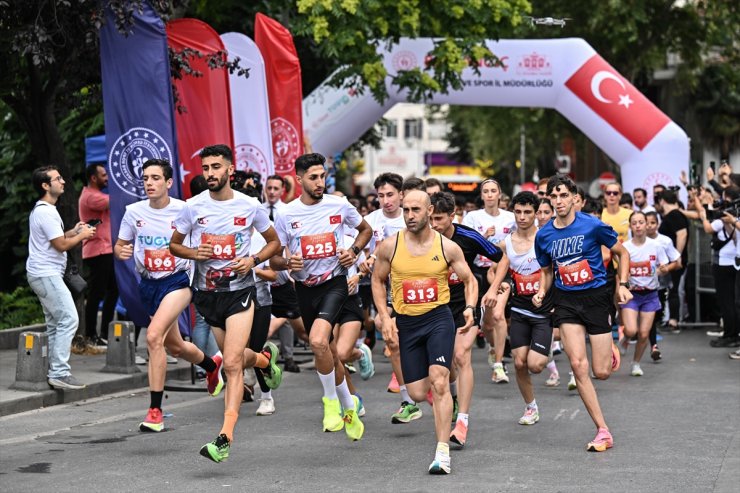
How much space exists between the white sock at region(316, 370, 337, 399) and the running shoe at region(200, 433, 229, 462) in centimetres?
162

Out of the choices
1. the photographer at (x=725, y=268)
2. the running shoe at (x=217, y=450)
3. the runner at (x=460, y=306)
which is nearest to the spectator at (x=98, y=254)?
the runner at (x=460, y=306)

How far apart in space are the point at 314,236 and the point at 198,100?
540 cm

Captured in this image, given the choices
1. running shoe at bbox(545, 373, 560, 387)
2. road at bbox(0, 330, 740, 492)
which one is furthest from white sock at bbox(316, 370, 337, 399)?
running shoe at bbox(545, 373, 560, 387)

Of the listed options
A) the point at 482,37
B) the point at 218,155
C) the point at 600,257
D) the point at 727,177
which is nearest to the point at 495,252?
the point at 600,257

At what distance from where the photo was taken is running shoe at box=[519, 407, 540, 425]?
34.1 ft

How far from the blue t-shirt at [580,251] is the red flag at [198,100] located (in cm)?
593

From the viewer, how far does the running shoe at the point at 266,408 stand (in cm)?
1102

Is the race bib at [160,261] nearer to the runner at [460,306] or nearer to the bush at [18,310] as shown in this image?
the runner at [460,306]

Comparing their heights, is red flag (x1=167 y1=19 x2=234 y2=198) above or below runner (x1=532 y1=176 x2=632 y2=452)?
above

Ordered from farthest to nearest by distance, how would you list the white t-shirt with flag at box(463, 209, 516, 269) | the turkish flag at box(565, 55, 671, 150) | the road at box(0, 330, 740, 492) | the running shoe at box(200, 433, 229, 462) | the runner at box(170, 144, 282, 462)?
the turkish flag at box(565, 55, 671, 150) → the white t-shirt with flag at box(463, 209, 516, 269) → the runner at box(170, 144, 282, 462) → the running shoe at box(200, 433, 229, 462) → the road at box(0, 330, 740, 492)

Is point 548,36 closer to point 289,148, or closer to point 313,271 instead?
point 289,148

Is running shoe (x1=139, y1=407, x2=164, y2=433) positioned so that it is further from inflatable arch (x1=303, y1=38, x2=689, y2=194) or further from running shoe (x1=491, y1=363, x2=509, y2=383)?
inflatable arch (x1=303, y1=38, x2=689, y2=194)

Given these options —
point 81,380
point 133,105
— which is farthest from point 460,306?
point 133,105

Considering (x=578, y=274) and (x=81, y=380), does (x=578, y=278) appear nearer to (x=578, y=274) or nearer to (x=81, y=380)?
(x=578, y=274)
